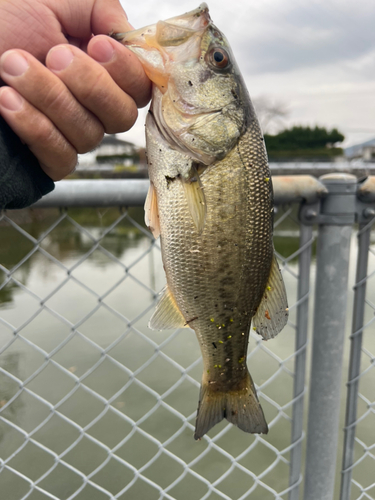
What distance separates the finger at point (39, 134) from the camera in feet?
2.42

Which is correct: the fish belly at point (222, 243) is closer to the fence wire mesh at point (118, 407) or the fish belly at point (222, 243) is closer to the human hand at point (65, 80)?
the human hand at point (65, 80)

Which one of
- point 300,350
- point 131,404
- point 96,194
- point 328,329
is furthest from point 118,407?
point 96,194

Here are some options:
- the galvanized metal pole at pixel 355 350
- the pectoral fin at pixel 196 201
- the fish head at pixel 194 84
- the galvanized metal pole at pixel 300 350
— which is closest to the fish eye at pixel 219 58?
the fish head at pixel 194 84

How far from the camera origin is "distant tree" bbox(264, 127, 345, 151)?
1057 inches

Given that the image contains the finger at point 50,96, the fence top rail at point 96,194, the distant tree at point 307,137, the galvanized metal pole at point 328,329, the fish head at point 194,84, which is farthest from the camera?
the distant tree at point 307,137

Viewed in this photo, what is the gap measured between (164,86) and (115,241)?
615cm

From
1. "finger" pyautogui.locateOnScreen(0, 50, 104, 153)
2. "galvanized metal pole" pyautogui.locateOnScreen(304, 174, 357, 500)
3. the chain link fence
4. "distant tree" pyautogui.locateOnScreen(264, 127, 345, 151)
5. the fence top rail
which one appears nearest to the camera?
"finger" pyautogui.locateOnScreen(0, 50, 104, 153)

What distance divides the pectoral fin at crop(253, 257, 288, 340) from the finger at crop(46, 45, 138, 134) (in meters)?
0.48

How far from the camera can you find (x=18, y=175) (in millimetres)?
843

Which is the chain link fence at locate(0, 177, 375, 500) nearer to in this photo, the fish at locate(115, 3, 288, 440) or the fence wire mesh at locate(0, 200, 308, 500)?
the fence wire mesh at locate(0, 200, 308, 500)

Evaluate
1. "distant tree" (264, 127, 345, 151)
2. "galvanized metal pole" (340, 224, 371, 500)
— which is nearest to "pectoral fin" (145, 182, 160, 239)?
"galvanized metal pole" (340, 224, 371, 500)

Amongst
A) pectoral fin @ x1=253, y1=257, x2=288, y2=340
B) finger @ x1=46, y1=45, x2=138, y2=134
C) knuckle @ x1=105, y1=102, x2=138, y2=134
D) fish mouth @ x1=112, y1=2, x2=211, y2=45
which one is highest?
fish mouth @ x1=112, y1=2, x2=211, y2=45

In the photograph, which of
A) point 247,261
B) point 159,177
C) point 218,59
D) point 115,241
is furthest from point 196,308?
point 115,241

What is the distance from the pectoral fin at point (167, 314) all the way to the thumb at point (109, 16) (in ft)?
2.05
